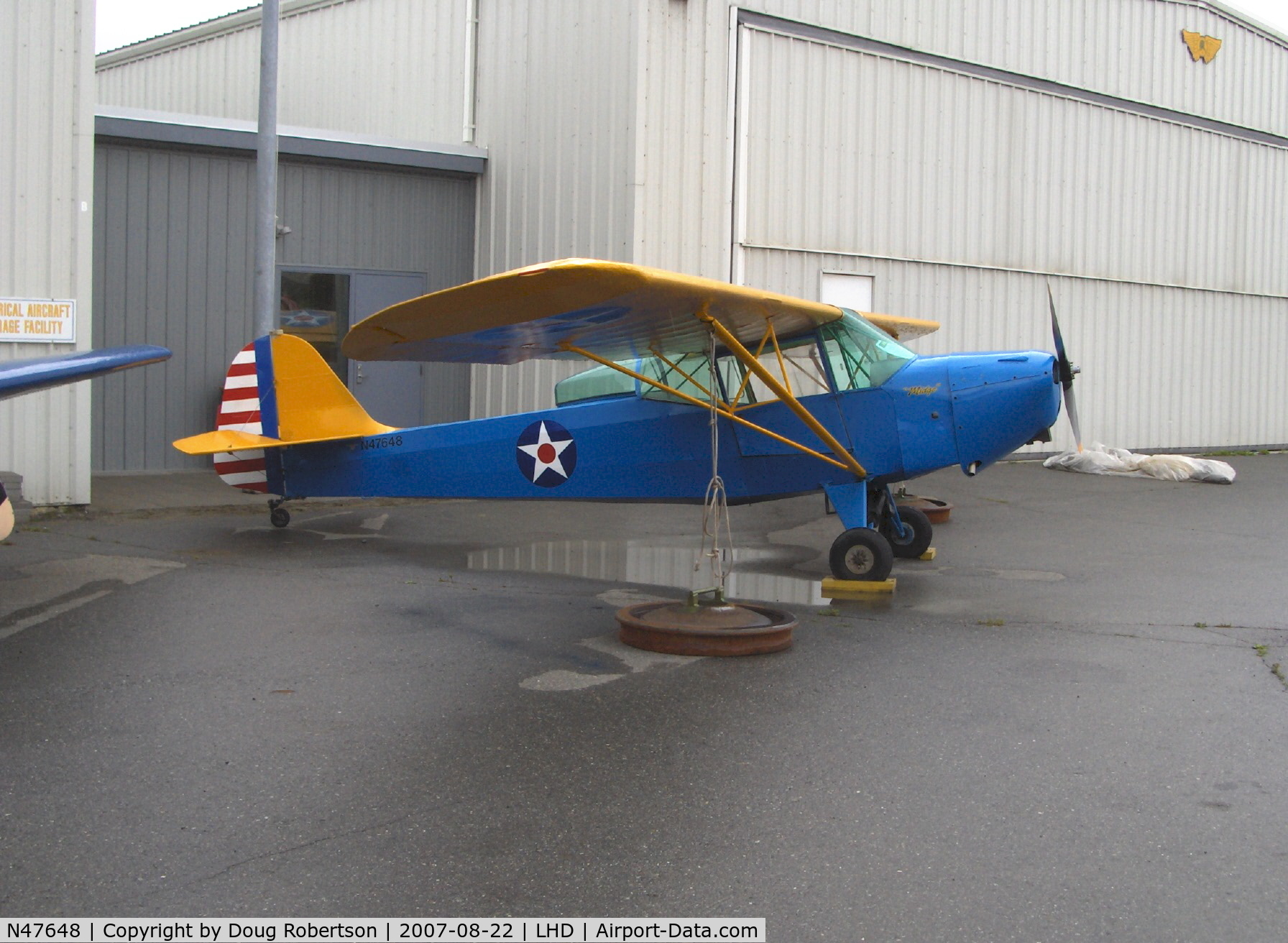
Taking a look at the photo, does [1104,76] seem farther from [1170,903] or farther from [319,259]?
[1170,903]

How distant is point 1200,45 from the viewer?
2077 cm

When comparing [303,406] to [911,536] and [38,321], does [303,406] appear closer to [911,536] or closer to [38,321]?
[38,321]

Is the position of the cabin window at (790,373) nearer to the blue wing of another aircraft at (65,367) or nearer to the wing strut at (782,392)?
the wing strut at (782,392)

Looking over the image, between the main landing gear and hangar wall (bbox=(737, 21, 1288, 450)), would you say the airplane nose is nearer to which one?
the main landing gear

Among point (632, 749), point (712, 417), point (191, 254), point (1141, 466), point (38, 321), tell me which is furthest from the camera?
point (1141, 466)

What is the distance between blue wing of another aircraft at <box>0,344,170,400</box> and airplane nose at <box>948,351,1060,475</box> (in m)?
5.82

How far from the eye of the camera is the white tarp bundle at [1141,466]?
16.8m

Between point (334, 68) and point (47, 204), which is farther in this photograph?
point (334, 68)

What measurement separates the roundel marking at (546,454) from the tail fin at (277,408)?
1728mm

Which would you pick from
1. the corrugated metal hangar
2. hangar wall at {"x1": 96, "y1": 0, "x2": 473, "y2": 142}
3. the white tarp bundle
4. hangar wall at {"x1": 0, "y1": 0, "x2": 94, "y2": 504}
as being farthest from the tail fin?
the white tarp bundle

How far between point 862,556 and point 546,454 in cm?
279

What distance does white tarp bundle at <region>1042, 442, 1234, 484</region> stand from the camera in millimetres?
16828

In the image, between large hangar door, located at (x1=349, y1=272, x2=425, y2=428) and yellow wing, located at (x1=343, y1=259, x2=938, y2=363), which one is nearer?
yellow wing, located at (x1=343, y1=259, x2=938, y2=363)

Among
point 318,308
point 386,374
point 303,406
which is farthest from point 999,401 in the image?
point 318,308
